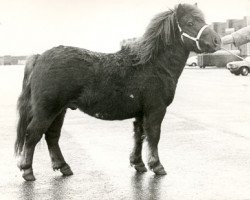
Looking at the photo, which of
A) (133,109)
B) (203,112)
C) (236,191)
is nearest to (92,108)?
(133,109)

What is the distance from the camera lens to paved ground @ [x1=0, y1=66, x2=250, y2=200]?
20.2 ft

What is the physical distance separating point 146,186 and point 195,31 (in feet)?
6.91

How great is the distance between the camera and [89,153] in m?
8.70

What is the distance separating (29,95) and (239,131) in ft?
18.1

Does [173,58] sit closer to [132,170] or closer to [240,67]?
[132,170]

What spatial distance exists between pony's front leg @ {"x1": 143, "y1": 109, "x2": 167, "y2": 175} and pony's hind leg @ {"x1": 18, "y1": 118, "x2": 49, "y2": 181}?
1.31 meters

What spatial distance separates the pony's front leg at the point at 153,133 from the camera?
695 centimetres

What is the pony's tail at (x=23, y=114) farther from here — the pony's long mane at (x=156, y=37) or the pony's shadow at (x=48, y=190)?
the pony's long mane at (x=156, y=37)

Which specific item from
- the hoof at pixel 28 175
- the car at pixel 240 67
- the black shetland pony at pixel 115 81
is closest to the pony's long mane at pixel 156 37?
the black shetland pony at pixel 115 81

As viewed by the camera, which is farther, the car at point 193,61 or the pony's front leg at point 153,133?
the car at point 193,61

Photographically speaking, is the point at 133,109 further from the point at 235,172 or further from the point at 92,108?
the point at 235,172

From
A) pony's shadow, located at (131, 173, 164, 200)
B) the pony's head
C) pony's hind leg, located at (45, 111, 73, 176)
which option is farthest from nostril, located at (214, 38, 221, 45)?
pony's hind leg, located at (45, 111, 73, 176)

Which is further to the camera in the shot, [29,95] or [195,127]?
[195,127]

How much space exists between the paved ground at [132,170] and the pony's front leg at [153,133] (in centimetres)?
16
